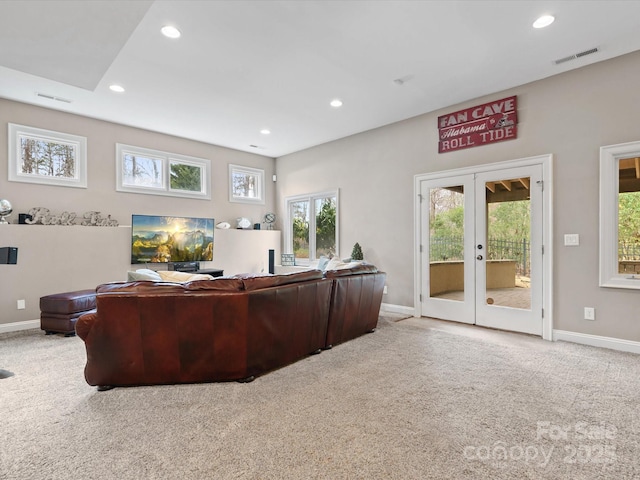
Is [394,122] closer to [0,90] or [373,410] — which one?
[373,410]

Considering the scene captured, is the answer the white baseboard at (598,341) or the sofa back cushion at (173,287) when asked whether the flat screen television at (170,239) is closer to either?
the sofa back cushion at (173,287)

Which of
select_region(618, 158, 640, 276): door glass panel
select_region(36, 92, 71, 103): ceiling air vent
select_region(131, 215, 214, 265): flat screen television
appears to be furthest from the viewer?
select_region(131, 215, 214, 265): flat screen television

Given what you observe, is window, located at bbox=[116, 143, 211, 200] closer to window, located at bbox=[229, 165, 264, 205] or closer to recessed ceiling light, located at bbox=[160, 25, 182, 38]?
window, located at bbox=[229, 165, 264, 205]

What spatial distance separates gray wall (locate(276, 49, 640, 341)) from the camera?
141 inches

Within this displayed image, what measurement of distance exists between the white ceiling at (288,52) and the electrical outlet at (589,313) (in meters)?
2.70

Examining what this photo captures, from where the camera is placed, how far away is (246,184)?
7402 millimetres

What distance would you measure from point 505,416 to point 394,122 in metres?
4.54

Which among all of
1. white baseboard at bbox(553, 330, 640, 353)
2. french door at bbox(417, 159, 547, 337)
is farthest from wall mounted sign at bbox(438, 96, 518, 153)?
white baseboard at bbox(553, 330, 640, 353)

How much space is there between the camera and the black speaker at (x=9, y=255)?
3.29 metres

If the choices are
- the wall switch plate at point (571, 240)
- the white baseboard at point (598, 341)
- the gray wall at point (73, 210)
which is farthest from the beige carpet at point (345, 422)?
the gray wall at point (73, 210)

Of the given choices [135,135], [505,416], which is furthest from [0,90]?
[505,416]

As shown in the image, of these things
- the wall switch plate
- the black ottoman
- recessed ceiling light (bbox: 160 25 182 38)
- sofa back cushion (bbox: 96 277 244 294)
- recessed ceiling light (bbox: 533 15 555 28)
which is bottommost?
the black ottoman

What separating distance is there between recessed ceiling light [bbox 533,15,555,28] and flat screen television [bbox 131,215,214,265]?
220 inches

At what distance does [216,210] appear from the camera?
679 cm
